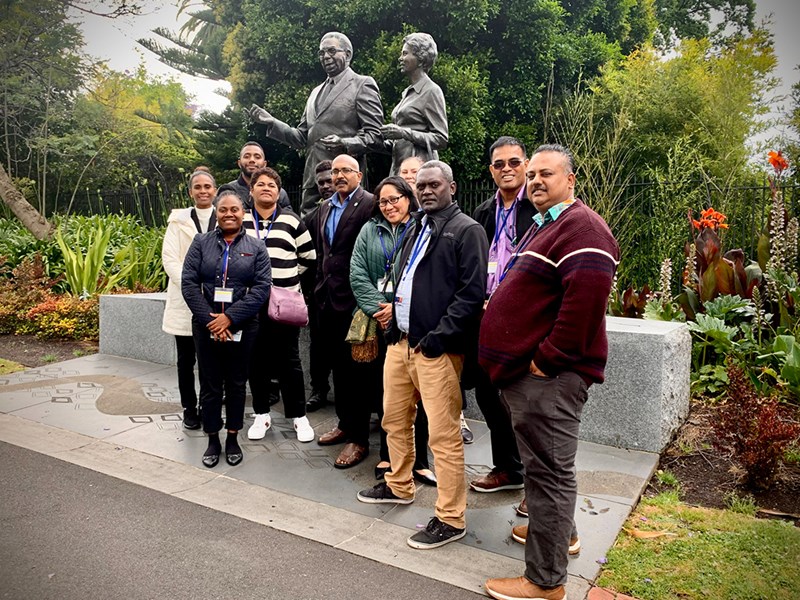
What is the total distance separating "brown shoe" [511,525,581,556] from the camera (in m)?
3.16

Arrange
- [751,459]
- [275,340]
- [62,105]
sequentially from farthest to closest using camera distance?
[62,105] → [275,340] → [751,459]

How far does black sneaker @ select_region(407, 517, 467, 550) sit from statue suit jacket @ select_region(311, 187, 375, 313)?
5.97ft

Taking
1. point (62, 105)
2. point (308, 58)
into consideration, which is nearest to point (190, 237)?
point (308, 58)

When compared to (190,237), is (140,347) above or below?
below

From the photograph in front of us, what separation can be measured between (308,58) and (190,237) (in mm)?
10404

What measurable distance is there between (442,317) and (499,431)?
1.02 m

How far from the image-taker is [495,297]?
9.24 ft

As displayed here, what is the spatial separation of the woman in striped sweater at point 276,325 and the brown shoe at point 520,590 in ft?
7.44

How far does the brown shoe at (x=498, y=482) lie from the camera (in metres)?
3.94

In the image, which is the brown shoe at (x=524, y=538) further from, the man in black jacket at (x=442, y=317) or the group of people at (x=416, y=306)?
the man in black jacket at (x=442, y=317)

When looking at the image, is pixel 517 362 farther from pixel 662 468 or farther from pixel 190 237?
pixel 190 237

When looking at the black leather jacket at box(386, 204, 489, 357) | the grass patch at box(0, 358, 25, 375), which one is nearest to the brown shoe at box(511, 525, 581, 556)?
the black leather jacket at box(386, 204, 489, 357)

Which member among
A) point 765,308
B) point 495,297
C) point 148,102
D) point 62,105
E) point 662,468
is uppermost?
point 148,102

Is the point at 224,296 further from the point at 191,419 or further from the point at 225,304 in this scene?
the point at 191,419
